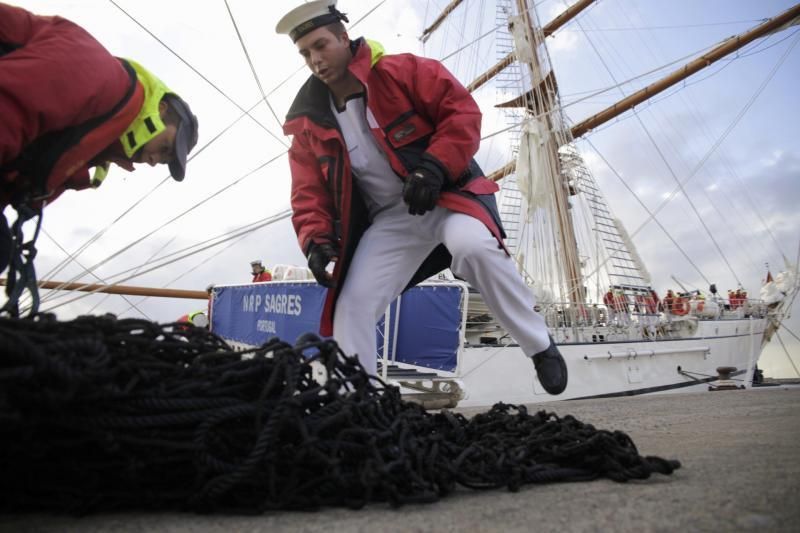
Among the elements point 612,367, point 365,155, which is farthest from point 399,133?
point 612,367

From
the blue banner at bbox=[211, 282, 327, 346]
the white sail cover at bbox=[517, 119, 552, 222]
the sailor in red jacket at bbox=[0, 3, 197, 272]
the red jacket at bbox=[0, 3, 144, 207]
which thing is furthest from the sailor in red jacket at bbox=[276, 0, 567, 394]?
the white sail cover at bbox=[517, 119, 552, 222]

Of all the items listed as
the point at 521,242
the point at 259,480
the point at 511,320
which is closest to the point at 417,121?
the point at 511,320

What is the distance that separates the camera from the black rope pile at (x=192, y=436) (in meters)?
0.87

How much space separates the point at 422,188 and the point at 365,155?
409mm

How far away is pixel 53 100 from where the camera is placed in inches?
51.2

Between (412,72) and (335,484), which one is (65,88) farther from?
(412,72)

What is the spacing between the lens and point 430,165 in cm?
207

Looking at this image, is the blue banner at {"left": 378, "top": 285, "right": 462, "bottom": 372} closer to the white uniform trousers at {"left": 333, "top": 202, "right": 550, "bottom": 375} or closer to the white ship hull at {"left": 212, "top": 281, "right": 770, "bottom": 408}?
the white ship hull at {"left": 212, "top": 281, "right": 770, "bottom": 408}

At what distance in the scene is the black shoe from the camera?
7.34 ft

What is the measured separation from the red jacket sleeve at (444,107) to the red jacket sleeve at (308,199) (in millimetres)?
546

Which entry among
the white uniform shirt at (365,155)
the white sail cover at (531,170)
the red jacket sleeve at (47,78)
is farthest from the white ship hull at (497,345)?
the red jacket sleeve at (47,78)

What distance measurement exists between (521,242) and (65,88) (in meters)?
16.3

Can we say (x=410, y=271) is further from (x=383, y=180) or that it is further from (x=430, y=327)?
(x=430, y=327)

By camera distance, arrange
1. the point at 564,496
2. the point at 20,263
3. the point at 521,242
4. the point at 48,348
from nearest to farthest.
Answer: the point at 48,348 → the point at 564,496 → the point at 20,263 → the point at 521,242
